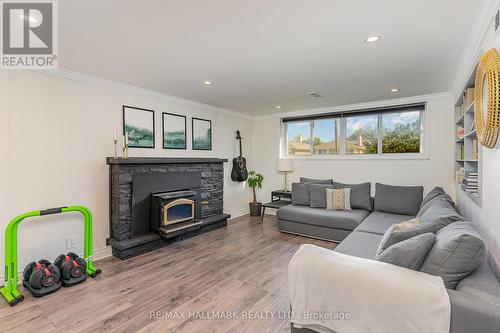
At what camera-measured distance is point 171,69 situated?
120 inches

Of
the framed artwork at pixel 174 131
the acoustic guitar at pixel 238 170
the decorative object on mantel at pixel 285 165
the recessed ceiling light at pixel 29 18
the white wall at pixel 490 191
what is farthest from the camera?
the acoustic guitar at pixel 238 170

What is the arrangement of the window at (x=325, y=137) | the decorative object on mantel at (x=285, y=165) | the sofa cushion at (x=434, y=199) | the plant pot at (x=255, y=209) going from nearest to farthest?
1. the sofa cushion at (x=434, y=199)
2. the window at (x=325, y=137)
3. the decorative object on mantel at (x=285, y=165)
4. the plant pot at (x=255, y=209)

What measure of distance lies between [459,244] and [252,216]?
183 inches

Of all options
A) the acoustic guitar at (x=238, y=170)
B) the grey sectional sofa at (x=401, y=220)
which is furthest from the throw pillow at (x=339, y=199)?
the acoustic guitar at (x=238, y=170)

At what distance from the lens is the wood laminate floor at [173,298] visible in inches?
79.7

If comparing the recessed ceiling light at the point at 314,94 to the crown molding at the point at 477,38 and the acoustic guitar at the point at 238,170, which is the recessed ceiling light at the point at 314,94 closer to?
the crown molding at the point at 477,38

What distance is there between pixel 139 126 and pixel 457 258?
13.1ft

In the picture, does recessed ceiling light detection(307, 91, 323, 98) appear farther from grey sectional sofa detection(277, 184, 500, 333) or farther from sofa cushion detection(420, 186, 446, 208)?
sofa cushion detection(420, 186, 446, 208)

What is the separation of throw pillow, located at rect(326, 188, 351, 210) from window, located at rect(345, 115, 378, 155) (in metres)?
1.06

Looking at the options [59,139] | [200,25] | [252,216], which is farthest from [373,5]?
[252,216]

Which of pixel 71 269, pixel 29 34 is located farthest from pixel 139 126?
pixel 71 269

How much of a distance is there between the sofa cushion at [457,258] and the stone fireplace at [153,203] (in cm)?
321

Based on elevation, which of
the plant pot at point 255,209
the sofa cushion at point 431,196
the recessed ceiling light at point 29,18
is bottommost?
the plant pot at point 255,209

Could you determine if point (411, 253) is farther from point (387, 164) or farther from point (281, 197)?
point (281, 197)
